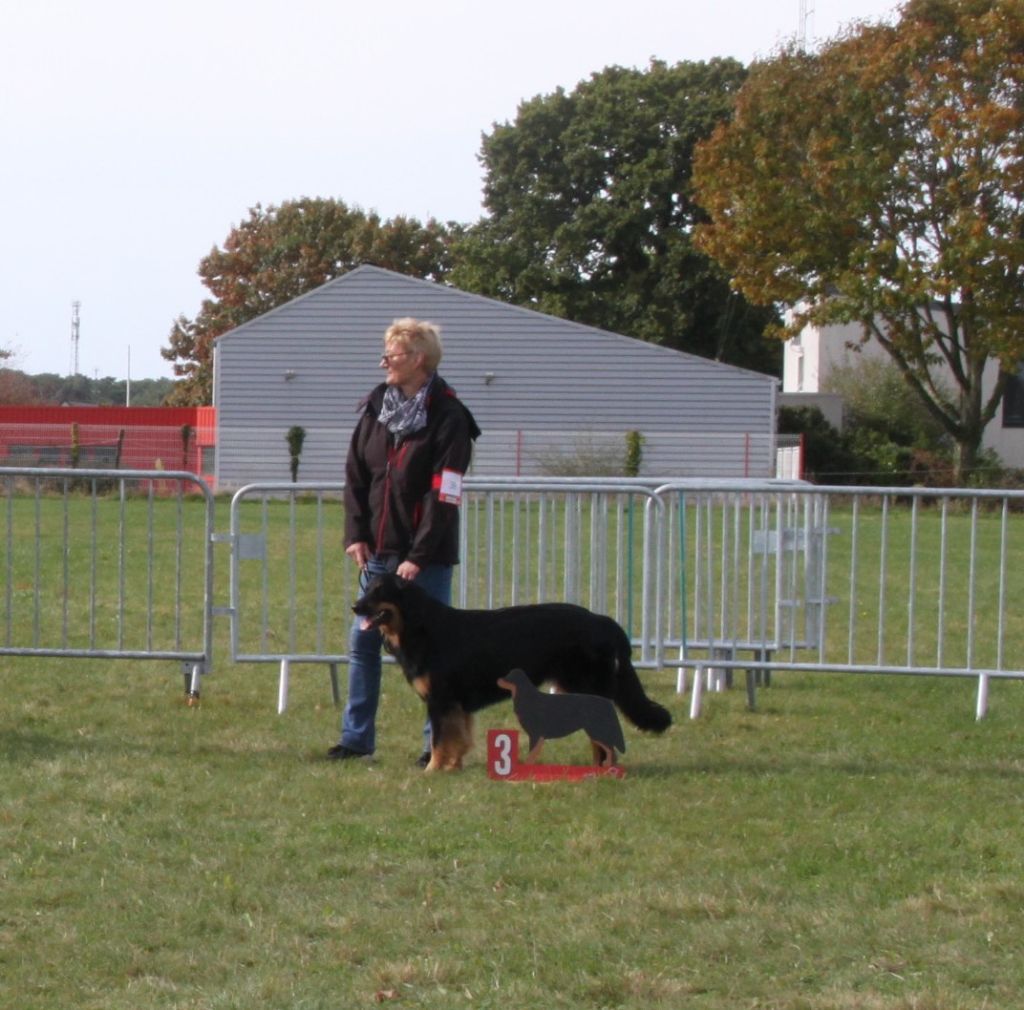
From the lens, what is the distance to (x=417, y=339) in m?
6.85

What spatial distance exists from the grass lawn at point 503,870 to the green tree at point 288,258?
5652 cm

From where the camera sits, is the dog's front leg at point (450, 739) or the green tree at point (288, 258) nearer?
the dog's front leg at point (450, 739)

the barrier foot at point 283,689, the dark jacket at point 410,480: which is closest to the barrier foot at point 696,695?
the dark jacket at point 410,480

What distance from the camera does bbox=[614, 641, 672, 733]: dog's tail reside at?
707cm

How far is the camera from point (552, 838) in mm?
5688

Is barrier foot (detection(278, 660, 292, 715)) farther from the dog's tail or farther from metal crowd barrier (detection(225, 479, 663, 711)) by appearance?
the dog's tail

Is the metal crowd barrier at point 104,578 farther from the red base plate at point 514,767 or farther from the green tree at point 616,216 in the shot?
the green tree at point 616,216

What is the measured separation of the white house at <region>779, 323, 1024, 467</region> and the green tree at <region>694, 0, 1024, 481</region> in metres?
6.82

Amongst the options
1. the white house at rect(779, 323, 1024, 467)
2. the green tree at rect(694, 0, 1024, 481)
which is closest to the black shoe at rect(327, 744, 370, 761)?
the green tree at rect(694, 0, 1024, 481)

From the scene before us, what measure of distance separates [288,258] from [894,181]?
36442 mm

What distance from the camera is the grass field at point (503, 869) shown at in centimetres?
413

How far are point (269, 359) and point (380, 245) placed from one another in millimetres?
25544

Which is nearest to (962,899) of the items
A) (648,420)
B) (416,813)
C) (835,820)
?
(835,820)

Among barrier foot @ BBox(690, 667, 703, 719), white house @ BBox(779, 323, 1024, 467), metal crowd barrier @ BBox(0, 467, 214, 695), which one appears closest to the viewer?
barrier foot @ BBox(690, 667, 703, 719)
